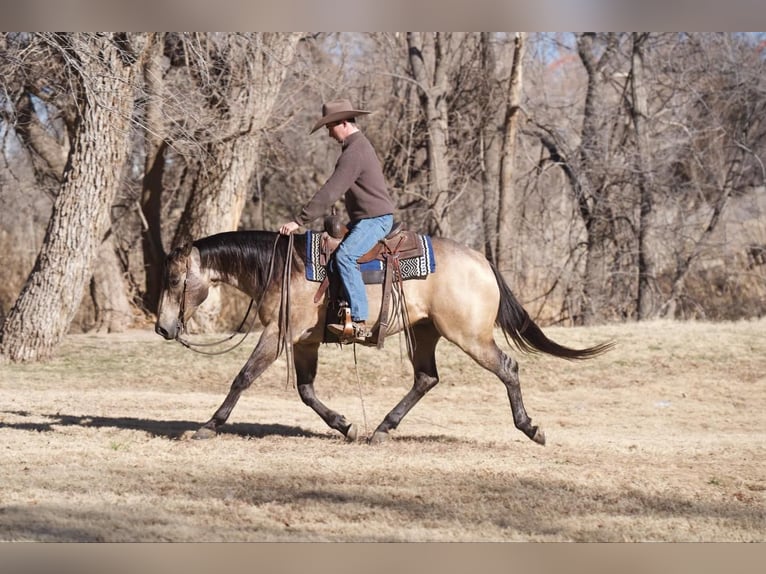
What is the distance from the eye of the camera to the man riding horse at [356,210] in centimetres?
827

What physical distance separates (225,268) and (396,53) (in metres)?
13.7

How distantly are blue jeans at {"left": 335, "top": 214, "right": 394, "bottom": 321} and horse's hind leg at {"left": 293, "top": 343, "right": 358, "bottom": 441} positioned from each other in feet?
2.85

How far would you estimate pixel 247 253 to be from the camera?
8750 millimetres

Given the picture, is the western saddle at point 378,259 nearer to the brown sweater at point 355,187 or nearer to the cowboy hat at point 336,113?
→ the brown sweater at point 355,187

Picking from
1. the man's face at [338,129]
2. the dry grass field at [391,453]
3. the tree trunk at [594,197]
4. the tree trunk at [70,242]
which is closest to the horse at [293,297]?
the dry grass field at [391,453]

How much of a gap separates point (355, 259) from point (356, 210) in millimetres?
421

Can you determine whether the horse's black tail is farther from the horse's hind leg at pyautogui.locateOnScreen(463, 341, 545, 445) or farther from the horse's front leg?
the horse's front leg


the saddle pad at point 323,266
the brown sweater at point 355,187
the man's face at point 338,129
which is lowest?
the saddle pad at point 323,266

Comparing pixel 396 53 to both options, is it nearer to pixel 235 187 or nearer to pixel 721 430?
pixel 235 187

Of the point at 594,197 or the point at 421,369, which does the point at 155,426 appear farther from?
the point at 594,197

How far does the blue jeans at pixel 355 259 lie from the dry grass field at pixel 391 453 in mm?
1259

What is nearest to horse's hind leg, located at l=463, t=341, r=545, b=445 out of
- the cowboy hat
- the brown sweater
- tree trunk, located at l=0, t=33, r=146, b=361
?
the brown sweater

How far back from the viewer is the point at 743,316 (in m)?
22.0

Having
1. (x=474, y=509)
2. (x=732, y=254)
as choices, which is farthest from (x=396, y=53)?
(x=474, y=509)
